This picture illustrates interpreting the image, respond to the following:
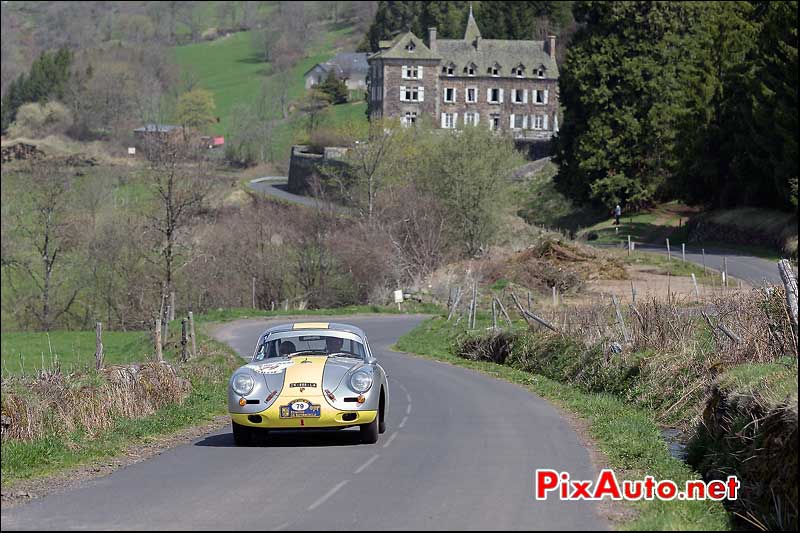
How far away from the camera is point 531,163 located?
306 ft

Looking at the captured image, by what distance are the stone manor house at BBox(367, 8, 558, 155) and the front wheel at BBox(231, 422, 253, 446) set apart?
9631cm

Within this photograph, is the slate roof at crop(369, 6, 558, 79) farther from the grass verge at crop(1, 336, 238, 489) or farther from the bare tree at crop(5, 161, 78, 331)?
the grass verge at crop(1, 336, 238, 489)

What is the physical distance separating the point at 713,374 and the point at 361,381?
6.34m

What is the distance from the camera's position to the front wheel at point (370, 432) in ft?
52.2

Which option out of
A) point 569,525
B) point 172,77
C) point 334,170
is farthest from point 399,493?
point 172,77

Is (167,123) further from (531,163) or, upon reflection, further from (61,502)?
(61,502)

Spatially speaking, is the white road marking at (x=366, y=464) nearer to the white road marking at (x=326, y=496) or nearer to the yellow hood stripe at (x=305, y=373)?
the white road marking at (x=326, y=496)

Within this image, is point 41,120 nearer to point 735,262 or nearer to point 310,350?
point 735,262

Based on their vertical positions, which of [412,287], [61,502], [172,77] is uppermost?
[172,77]

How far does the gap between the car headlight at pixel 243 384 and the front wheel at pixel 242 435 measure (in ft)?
1.95

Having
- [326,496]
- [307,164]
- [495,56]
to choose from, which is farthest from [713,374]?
[495,56]

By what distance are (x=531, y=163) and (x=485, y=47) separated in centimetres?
2652

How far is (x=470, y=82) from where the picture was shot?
114 m

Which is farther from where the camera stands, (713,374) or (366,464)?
(713,374)
